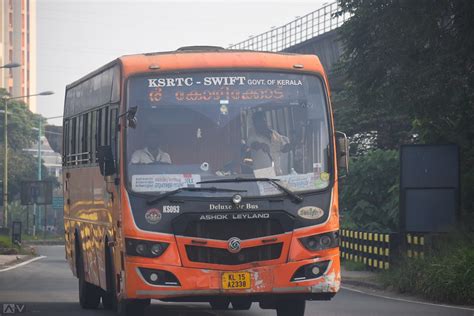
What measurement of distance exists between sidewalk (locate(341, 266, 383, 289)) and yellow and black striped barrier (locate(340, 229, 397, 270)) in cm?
37

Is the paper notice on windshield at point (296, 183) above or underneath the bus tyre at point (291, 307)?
above

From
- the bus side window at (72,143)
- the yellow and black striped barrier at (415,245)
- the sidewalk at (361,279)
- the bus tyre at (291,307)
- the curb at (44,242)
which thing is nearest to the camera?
the bus tyre at (291,307)

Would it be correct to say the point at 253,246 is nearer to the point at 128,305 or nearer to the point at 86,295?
the point at 128,305

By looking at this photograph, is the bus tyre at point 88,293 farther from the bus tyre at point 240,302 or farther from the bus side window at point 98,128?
the bus tyre at point 240,302

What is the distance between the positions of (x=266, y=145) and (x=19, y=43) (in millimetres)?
145366

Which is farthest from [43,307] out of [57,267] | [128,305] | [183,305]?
[57,267]

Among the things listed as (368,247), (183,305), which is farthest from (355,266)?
(183,305)

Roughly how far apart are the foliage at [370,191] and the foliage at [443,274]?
12.0m

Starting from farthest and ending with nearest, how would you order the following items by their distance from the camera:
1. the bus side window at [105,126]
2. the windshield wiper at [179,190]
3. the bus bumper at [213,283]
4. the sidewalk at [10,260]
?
the sidewalk at [10,260] → the bus side window at [105,126] → the windshield wiper at [179,190] → the bus bumper at [213,283]

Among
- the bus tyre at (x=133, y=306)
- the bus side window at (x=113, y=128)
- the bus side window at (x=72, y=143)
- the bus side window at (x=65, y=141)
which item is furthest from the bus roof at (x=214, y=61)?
the bus side window at (x=65, y=141)

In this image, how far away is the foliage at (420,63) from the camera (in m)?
27.9

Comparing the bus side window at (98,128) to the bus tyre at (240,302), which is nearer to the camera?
the bus tyre at (240,302)

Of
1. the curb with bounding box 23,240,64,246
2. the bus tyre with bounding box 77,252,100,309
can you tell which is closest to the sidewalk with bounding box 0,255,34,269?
the bus tyre with bounding box 77,252,100,309

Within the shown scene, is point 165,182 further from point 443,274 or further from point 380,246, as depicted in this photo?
point 380,246
